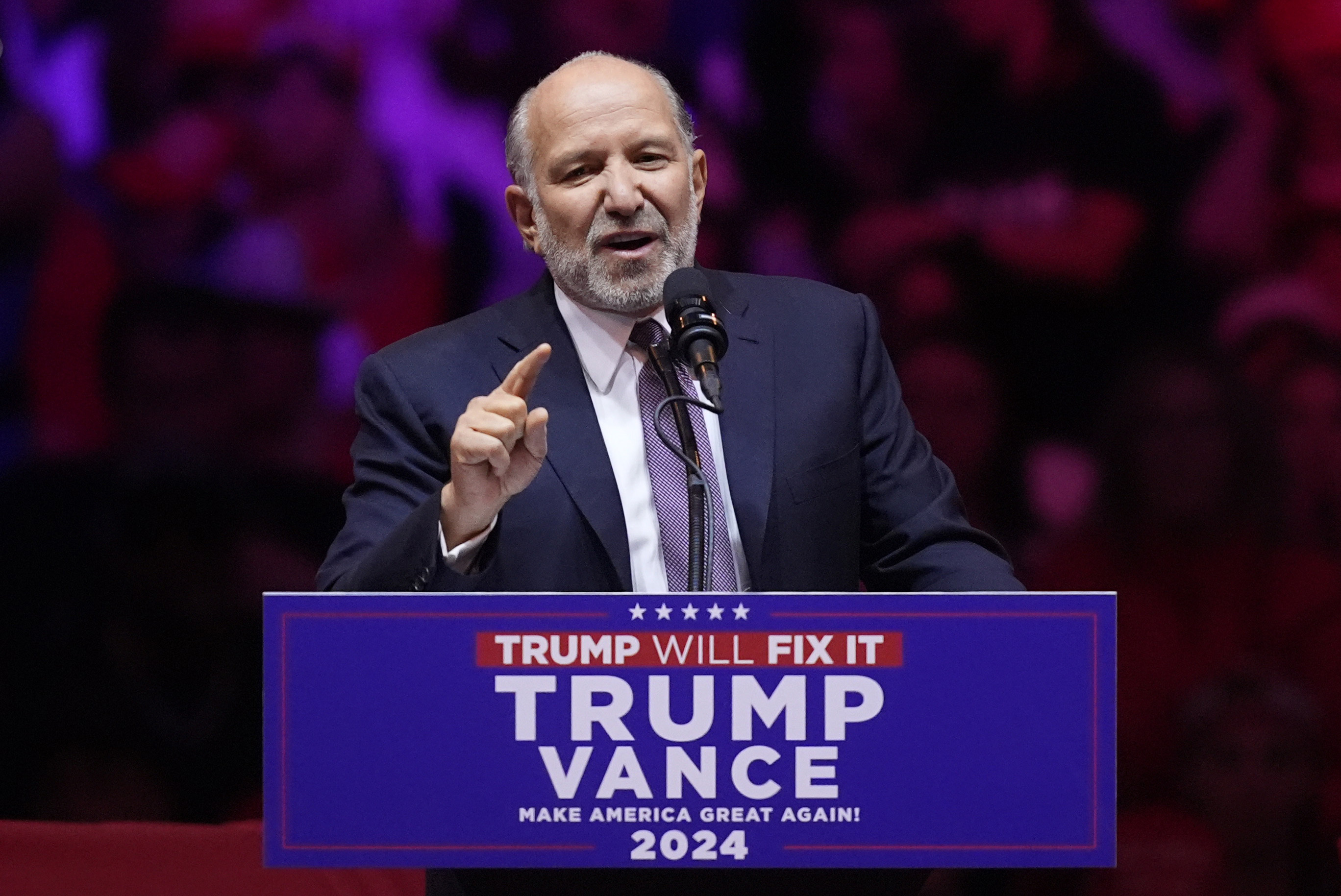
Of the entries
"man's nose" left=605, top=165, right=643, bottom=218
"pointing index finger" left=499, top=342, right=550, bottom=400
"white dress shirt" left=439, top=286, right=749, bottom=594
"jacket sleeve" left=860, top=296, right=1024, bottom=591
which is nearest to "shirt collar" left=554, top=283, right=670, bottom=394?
"white dress shirt" left=439, top=286, right=749, bottom=594

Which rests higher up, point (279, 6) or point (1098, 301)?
point (279, 6)

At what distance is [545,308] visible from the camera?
1699mm

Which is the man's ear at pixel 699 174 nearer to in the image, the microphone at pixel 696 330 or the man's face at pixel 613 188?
the man's face at pixel 613 188

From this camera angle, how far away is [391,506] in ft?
5.08

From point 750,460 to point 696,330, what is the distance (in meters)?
0.28

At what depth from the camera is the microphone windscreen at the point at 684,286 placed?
1345 mm

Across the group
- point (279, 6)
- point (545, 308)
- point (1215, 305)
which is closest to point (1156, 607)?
point (1215, 305)

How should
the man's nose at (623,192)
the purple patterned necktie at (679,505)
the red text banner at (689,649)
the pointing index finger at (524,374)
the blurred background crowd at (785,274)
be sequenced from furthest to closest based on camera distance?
the blurred background crowd at (785,274) → the man's nose at (623,192) → the purple patterned necktie at (679,505) → the pointing index finger at (524,374) → the red text banner at (689,649)

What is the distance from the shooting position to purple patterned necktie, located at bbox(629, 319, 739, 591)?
4.91 feet

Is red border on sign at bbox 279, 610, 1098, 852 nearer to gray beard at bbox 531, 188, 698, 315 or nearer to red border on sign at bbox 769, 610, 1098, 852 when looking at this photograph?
red border on sign at bbox 769, 610, 1098, 852

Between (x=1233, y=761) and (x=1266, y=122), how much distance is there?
126 cm

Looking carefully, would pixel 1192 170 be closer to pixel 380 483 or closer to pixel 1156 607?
pixel 1156 607

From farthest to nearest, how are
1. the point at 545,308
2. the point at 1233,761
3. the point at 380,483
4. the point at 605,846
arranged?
the point at 1233,761 < the point at 545,308 < the point at 380,483 < the point at 605,846

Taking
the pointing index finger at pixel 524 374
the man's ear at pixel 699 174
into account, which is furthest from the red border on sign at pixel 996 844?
the man's ear at pixel 699 174
